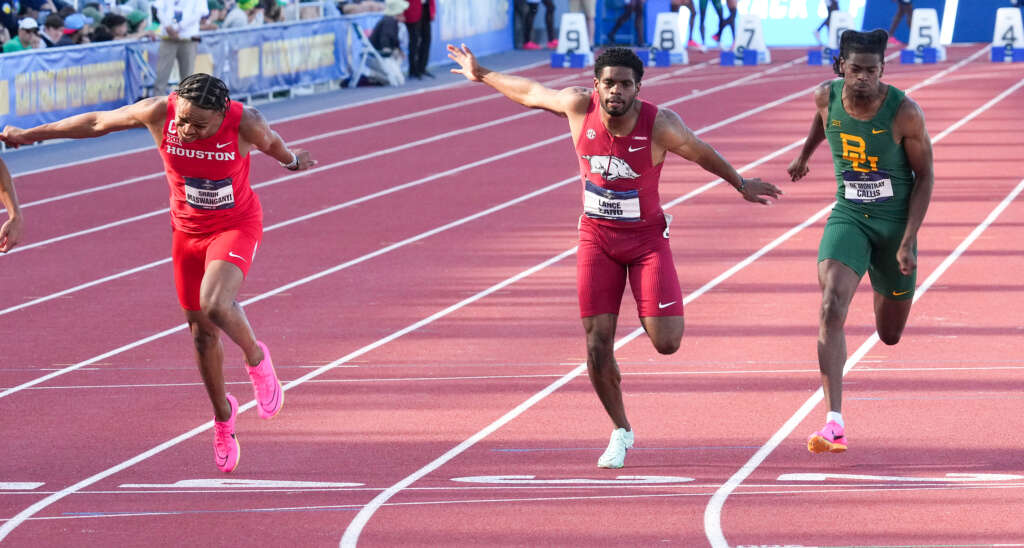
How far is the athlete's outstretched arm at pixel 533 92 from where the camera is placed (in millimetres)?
6629

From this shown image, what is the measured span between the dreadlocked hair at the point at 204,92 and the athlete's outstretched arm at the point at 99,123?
0.63 ft

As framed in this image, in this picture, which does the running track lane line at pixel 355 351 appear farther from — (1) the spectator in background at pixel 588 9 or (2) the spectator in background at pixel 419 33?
(1) the spectator in background at pixel 588 9

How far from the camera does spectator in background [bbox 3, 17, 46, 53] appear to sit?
1820 centimetres

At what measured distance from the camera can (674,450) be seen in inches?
279

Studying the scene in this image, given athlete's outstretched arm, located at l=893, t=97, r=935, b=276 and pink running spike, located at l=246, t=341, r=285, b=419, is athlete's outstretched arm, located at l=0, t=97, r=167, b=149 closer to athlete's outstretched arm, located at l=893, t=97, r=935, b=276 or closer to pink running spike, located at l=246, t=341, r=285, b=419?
pink running spike, located at l=246, t=341, r=285, b=419

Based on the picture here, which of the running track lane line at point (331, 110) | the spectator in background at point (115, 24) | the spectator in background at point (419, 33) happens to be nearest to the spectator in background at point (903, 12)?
the running track lane line at point (331, 110)

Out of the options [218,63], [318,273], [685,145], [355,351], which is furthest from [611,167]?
[218,63]

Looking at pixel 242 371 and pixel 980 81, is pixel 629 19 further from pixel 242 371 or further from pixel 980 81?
pixel 242 371

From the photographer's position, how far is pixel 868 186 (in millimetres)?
6848

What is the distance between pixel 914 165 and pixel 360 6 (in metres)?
20.4

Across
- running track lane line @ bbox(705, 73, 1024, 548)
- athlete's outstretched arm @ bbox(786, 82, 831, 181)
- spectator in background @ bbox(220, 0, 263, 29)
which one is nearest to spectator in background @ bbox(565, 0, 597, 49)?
spectator in background @ bbox(220, 0, 263, 29)

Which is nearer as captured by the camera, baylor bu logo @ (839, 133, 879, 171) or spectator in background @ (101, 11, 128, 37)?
baylor bu logo @ (839, 133, 879, 171)

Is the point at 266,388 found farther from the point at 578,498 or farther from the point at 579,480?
the point at 578,498

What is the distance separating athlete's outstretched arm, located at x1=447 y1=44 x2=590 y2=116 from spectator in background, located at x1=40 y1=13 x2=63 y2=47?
1275 cm
